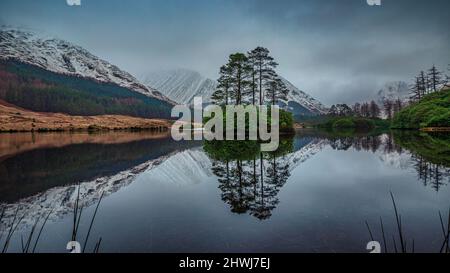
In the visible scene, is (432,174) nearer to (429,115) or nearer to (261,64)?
(261,64)

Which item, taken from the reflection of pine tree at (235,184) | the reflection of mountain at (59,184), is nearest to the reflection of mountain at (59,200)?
the reflection of mountain at (59,184)

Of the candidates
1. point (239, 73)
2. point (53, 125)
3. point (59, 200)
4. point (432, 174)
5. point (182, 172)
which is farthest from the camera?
point (53, 125)

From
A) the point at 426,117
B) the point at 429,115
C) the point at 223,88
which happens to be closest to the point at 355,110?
the point at 426,117

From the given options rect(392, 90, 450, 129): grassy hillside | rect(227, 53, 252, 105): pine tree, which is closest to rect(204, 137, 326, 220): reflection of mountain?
rect(227, 53, 252, 105): pine tree

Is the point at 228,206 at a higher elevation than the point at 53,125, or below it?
below

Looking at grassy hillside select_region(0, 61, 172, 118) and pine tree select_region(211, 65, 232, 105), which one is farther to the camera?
grassy hillside select_region(0, 61, 172, 118)

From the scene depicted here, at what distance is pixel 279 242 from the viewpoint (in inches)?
156

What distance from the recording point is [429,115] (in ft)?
150

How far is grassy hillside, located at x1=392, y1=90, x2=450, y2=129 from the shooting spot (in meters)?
41.7

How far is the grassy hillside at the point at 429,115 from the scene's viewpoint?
41719 millimetres

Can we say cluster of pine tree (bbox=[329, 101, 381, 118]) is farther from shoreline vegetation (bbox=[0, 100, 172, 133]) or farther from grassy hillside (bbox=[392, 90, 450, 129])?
shoreline vegetation (bbox=[0, 100, 172, 133])

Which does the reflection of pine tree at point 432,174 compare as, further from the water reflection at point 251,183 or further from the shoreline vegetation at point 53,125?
the shoreline vegetation at point 53,125

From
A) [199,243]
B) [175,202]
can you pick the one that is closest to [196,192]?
[175,202]

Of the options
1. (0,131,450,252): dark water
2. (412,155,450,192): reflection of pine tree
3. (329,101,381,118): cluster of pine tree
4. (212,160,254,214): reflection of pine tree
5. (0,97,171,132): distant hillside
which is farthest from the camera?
(329,101,381,118): cluster of pine tree
